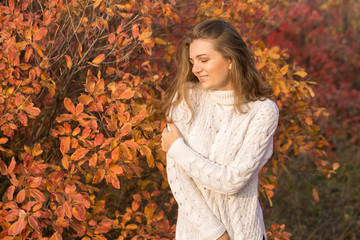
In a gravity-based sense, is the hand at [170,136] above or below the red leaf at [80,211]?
above

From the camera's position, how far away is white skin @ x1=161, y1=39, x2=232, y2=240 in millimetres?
1935

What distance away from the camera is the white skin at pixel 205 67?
193 cm

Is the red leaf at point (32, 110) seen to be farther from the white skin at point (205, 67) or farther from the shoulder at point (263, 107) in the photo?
the shoulder at point (263, 107)

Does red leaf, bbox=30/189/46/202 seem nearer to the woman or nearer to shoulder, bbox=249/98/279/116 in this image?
the woman

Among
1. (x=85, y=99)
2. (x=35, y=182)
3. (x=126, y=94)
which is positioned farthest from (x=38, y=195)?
(x=126, y=94)

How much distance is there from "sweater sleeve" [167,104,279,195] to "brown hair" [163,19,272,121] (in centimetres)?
13

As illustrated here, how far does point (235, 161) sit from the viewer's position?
6.16ft

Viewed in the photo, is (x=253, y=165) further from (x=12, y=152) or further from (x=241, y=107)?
(x=12, y=152)

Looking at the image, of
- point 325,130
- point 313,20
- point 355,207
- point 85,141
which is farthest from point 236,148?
point 313,20

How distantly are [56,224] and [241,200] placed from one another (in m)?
0.95

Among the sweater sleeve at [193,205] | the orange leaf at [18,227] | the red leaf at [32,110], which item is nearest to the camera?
the orange leaf at [18,227]

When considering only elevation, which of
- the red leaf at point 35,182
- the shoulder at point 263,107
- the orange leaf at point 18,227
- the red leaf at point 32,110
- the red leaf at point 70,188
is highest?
the shoulder at point 263,107

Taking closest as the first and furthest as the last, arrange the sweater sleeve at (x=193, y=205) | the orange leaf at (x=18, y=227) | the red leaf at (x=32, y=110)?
the orange leaf at (x=18, y=227), the sweater sleeve at (x=193, y=205), the red leaf at (x=32, y=110)

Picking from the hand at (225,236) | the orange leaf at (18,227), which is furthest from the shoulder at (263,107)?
the orange leaf at (18,227)
